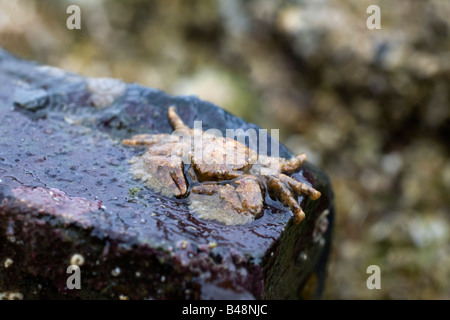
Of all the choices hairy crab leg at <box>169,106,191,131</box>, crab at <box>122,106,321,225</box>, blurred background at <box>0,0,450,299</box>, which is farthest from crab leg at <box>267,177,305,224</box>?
blurred background at <box>0,0,450,299</box>

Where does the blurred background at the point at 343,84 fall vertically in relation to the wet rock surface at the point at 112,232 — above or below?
above

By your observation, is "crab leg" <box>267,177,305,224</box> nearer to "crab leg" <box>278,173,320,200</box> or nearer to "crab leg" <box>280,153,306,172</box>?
"crab leg" <box>278,173,320,200</box>

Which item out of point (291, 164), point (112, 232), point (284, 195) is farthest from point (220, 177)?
point (112, 232)

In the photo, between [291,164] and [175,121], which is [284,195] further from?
[175,121]

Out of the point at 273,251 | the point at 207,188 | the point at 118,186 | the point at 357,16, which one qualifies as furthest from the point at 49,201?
the point at 357,16

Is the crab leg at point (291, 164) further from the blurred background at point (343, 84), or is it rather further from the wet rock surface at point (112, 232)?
the blurred background at point (343, 84)

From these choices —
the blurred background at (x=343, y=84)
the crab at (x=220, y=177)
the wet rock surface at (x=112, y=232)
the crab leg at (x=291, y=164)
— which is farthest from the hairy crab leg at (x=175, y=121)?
the blurred background at (x=343, y=84)
